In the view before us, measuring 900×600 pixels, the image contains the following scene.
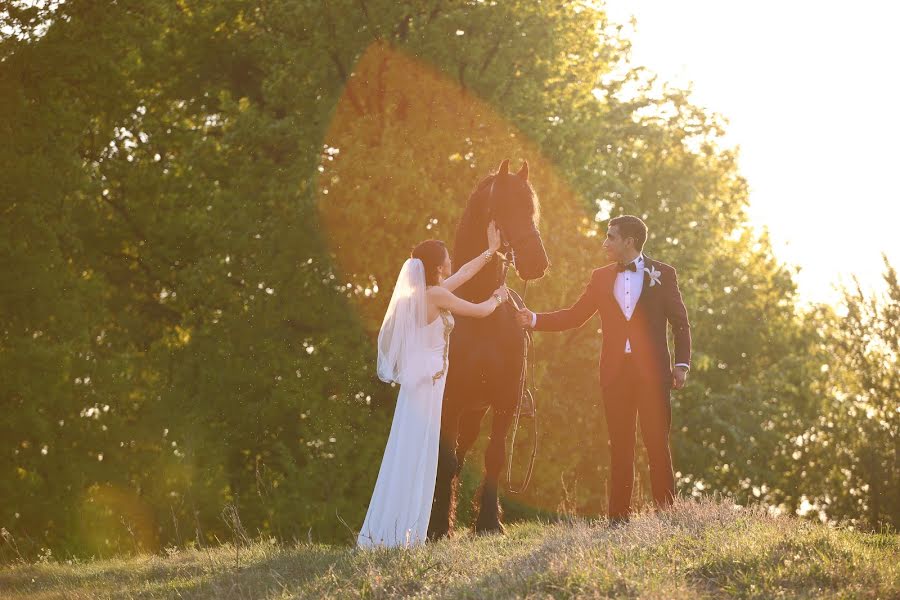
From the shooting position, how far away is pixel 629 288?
28.7 feet

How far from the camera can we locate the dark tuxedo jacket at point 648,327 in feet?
28.1

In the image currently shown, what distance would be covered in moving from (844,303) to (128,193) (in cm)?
2132

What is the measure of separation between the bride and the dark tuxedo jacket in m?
0.95

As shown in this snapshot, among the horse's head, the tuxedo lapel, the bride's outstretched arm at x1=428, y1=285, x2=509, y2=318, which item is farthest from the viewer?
the tuxedo lapel

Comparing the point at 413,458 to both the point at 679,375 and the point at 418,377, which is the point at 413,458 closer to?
the point at 418,377

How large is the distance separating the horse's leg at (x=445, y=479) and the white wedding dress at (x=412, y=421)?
13 cm

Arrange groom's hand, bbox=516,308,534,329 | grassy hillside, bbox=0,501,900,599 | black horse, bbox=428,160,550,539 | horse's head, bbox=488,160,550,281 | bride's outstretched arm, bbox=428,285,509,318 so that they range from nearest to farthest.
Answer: grassy hillside, bbox=0,501,900,599 < horse's head, bbox=488,160,550,281 < bride's outstretched arm, bbox=428,285,509,318 < black horse, bbox=428,160,550,539 < groom's hand, bbox=516,308,534,329

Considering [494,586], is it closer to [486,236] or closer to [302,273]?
[486,236]

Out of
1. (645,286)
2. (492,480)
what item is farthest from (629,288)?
(492,480)

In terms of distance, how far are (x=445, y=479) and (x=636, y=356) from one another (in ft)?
6.15

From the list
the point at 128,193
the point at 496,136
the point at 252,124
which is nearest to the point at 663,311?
the point at 496,136

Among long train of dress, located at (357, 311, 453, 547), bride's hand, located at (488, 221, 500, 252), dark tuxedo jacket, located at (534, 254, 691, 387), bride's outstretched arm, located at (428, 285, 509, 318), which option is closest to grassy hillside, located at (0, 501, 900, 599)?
long train of dress, located at (357, 311, 453, 547)

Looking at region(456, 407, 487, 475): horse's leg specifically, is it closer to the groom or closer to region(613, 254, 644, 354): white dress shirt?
the groom

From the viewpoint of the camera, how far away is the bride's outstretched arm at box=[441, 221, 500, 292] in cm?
845
